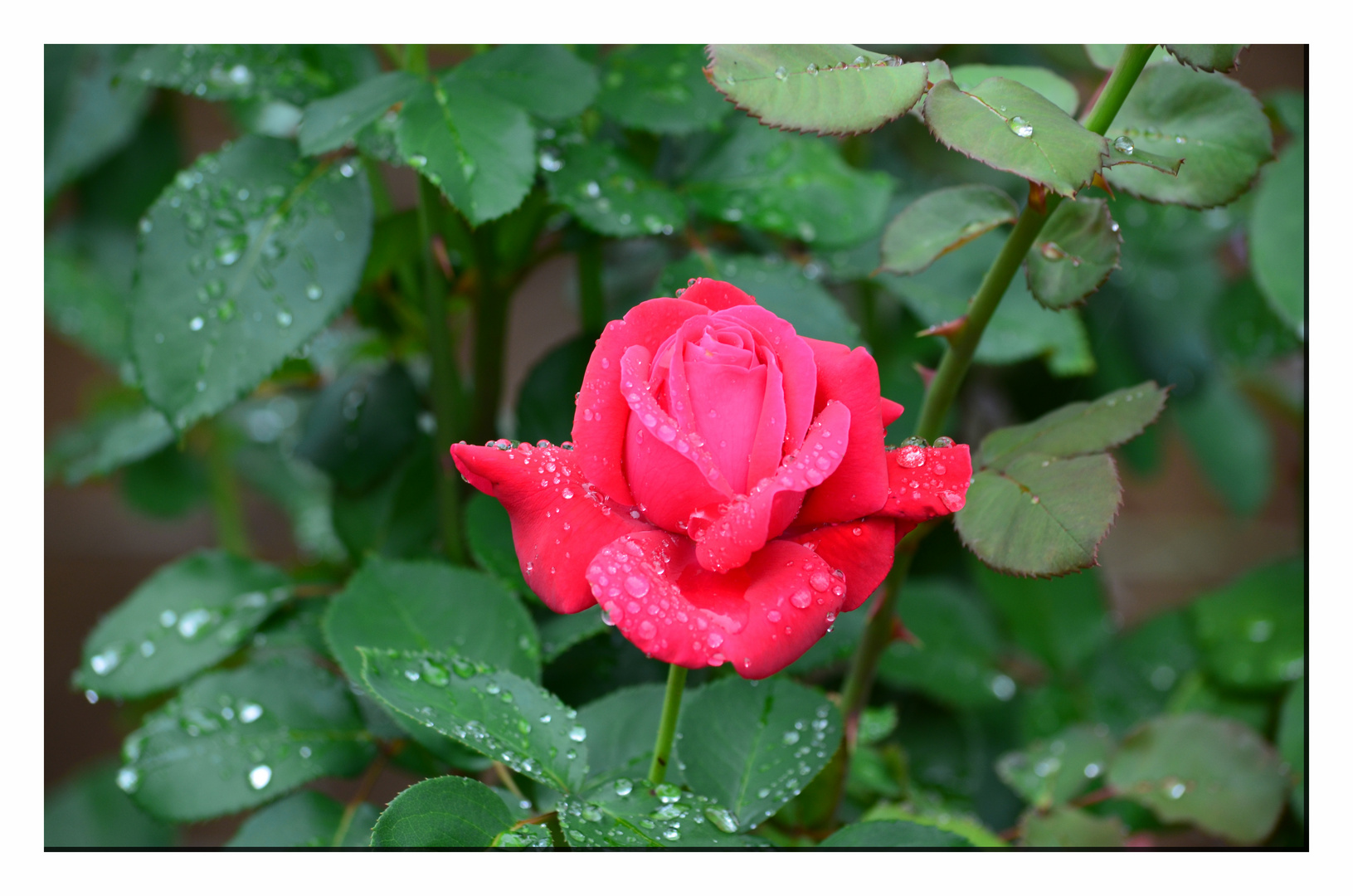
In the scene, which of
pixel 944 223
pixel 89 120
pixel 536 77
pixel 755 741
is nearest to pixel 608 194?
pixel 536 77

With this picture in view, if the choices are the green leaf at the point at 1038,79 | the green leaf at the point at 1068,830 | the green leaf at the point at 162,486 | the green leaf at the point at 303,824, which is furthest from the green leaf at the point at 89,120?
the green leaf at the point at 1068,830

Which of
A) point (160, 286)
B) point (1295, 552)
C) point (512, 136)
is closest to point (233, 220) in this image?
point (160, 286)

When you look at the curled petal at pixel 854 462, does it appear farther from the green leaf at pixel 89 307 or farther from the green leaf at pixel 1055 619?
the green leaf at pixel 89 307

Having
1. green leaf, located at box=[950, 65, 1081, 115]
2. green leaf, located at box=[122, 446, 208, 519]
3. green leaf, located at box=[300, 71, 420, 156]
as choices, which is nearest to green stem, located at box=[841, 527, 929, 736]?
green leaf, located at box=[950, 65, 1081, 115]

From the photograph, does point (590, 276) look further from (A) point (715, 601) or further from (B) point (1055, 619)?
(B) point (1055, 619)

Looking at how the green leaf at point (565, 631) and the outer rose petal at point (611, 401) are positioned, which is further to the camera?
the green leaf at point (565, 631)
